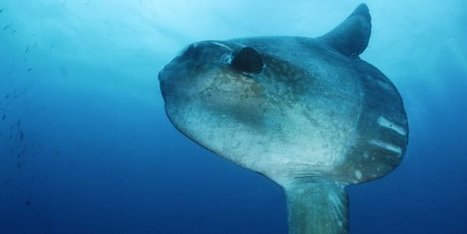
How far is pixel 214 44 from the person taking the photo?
272 centimetres

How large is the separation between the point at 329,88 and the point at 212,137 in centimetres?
90

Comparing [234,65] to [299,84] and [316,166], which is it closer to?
[299,84]

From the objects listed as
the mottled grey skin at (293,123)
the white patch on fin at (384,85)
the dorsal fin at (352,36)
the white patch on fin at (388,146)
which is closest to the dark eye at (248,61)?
the mottled grey skin at (293,123)

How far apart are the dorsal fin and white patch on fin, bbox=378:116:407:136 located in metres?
1.05

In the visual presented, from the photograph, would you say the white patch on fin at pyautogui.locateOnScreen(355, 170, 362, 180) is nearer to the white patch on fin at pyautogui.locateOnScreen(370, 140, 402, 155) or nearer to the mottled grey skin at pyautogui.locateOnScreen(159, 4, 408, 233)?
the mottled grey skin at pyautogui.locateOnScreen(159, 4, 408, 233)

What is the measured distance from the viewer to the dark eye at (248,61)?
7.88 ft

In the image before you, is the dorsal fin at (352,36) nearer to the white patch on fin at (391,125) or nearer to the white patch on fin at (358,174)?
the white patch on fin at (391,125)

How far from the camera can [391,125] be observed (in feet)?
8.79

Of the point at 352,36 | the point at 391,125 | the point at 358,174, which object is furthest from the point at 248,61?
the point at 352,36

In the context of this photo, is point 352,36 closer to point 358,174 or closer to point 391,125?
point 391,125

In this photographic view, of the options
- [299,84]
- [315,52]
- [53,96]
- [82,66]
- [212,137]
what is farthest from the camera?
[53,96]

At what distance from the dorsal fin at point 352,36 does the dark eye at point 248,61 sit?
4.52ft

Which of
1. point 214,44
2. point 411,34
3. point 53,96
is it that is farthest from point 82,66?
point 214,44

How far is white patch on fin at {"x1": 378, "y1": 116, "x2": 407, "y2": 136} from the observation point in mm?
2652
